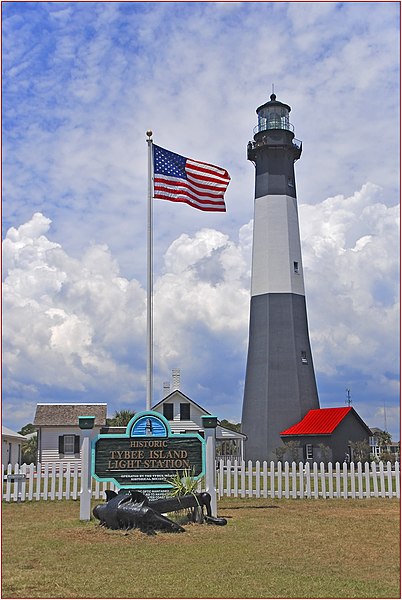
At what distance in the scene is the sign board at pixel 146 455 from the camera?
13.6 m

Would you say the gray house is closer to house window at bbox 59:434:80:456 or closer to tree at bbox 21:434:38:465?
house window at bbox 59:434:80:456

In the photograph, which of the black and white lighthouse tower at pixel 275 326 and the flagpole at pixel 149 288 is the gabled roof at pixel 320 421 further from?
the flagpole at pixel 149 288

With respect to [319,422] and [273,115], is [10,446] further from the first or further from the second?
[273,115]

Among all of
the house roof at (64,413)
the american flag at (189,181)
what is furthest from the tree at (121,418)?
the american flag at (189,181)

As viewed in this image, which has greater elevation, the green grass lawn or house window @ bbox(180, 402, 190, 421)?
house window @ bbox(180, 402, 190, 421)

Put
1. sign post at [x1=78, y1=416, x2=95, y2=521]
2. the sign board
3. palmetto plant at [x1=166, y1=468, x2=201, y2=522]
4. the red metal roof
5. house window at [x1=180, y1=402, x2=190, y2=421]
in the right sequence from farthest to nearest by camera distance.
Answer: house window at [x1=180, y1=402, x2=190, y2=421]
the red metal roof
sign post at [x1=78, y1=416, x2=95, y2=521]
the sign board
palmetto plant at [x1=166, y1=468, x2=201, y2=522]

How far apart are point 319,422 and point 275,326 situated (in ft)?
16.2

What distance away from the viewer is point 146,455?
13680 mm

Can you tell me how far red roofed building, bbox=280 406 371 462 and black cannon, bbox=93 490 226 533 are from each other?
20169 mm

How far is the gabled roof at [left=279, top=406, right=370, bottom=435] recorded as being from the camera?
3247 centimetres

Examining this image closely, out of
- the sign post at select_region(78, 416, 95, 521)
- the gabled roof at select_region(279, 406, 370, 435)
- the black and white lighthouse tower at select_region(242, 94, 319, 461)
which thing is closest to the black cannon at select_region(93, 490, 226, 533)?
the sign post at select_region(78, 416, 95, 521)

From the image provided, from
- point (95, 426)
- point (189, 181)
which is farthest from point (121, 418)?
point (189, 181)

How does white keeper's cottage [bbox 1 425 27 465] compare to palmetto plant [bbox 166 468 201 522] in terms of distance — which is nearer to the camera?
palmetto plant [bbox 166 468 201 522]

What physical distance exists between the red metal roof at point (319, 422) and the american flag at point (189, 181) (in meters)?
18.2
